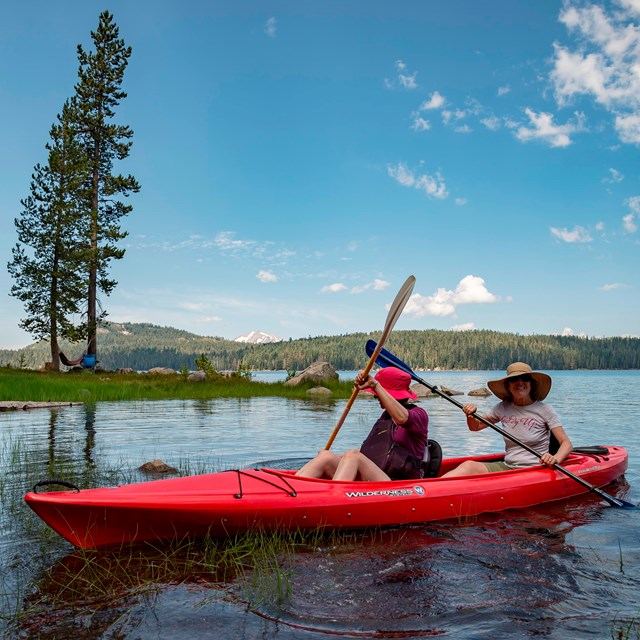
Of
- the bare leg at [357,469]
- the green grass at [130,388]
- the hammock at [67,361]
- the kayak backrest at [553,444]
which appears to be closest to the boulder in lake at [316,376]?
the green grass at [130,388]

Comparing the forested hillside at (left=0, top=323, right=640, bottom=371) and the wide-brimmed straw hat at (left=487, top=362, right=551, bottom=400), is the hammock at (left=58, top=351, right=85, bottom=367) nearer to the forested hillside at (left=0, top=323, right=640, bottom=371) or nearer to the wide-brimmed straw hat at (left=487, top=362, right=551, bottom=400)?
the wide-brimmed straw hat at (left=487, top=362, right=551, bottom=400)

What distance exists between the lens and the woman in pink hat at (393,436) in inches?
216

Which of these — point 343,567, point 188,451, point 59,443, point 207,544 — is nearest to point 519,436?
point 343,567

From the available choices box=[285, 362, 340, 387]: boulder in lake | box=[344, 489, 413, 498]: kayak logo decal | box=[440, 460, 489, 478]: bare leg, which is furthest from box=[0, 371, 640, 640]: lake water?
box=[285, 362, 340, 387]: boulder in lake

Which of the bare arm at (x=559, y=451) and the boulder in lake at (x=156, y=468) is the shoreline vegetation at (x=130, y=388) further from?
the bare arm at (x=559, y=451)

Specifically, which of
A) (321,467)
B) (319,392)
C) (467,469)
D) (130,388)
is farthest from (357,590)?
(319,392)

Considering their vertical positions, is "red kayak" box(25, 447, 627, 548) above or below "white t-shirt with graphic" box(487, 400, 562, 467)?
below

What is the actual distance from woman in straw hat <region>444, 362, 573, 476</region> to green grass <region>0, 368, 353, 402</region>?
47.9ft

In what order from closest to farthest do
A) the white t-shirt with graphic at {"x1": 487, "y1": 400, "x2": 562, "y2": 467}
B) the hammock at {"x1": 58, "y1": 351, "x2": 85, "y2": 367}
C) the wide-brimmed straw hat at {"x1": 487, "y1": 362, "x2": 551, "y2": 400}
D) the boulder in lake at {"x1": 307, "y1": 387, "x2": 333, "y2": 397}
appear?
the wide-brimmed straw hat at {"x1": 487, "y1": 362, "x2": 551, "y2": 400} → the white t-shirt with graphic at {"x1": 487, "y1": 400, "x2": 562, "y2": 467} → the boulder in lake at {"x1": 307, "y1": 387, "x2": 333, "y2": 397} → the hammock at {"x1": 58, "y1": 351, "x2": 85, "y2": 367}

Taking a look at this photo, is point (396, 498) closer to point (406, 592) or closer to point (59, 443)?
point (406, 592)

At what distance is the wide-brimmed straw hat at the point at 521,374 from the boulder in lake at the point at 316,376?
1940cm

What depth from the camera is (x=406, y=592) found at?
4.14m

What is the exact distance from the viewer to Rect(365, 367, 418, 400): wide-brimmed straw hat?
565cm

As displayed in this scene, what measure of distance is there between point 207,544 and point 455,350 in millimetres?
154156
